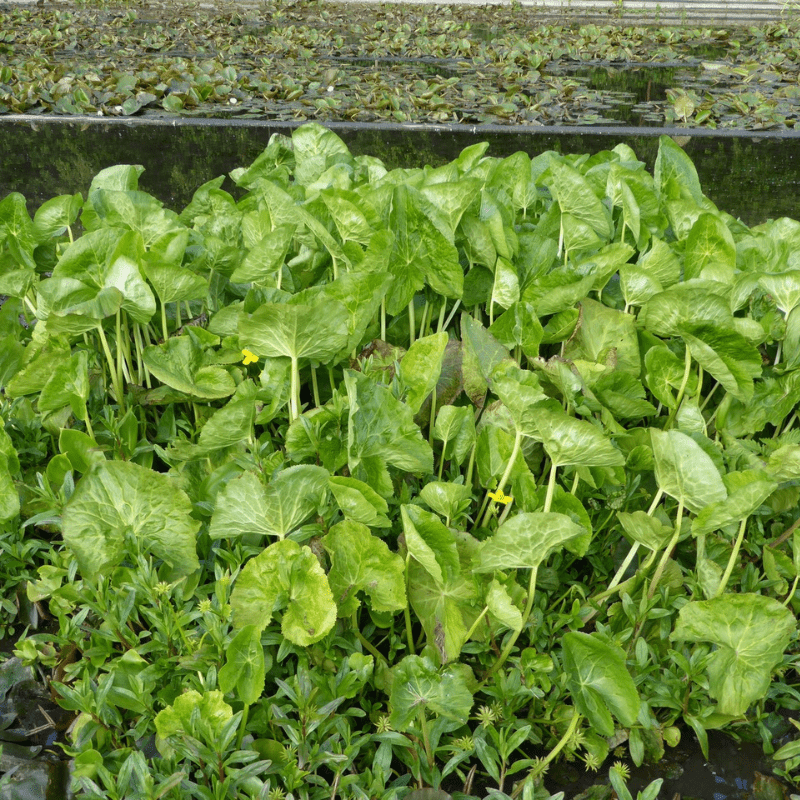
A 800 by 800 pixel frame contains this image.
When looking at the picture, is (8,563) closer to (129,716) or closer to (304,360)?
(129,716)

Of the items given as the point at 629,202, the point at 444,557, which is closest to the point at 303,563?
the point at 444,557

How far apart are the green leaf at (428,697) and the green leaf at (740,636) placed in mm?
386

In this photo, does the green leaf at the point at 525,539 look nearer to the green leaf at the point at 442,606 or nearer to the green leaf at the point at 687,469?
the green leaf at the point at 442,606

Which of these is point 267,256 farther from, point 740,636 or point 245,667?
point 740,636

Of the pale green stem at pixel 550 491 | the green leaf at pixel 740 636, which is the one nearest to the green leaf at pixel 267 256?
the pale green stem at pixel 550 491

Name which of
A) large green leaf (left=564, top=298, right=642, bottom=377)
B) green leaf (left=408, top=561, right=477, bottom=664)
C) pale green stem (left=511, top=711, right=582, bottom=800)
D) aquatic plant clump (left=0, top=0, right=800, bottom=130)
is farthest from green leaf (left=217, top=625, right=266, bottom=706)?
aquatic plant clump (left=0, top=0, right=800, bottom=130)

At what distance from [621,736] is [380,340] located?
913 millimetres

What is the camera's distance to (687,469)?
4.26 ft

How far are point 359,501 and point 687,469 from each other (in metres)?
0.56

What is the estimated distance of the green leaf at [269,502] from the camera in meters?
1.29

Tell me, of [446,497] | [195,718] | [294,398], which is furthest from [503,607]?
[294,398]

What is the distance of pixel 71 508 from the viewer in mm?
1324

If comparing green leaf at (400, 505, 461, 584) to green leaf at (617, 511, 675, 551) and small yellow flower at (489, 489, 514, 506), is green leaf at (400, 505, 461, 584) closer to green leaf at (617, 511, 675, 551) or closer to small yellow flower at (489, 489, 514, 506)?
small yellow flower at (489, 489, 514, 506)

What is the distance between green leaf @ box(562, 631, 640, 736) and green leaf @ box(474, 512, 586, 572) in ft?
0.45
